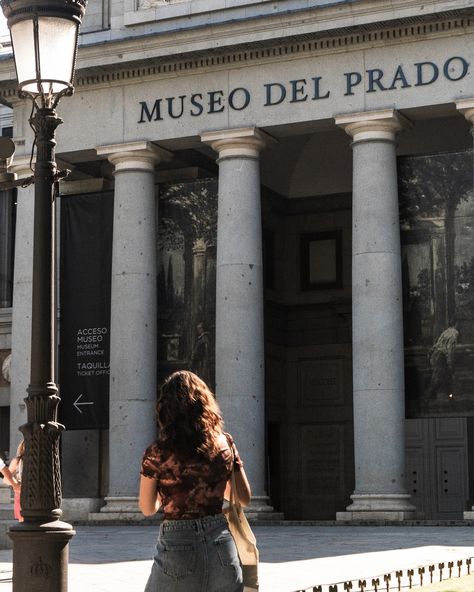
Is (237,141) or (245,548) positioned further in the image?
(237,141)

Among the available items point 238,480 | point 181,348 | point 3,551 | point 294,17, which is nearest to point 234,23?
point 294,17

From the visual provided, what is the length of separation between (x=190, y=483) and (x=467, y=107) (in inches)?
949

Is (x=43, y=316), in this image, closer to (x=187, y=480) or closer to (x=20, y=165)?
(x=187, y=480)

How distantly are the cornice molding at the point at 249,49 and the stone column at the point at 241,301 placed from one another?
1.93 metres

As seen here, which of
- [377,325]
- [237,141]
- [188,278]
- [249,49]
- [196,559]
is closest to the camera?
[196,559]

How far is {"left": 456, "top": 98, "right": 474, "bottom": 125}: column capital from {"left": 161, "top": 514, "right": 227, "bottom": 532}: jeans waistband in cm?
2411

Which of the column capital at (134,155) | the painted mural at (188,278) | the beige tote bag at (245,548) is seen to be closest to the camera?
the beige tote bag at (245,548)

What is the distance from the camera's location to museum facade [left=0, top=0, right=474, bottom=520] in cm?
3027

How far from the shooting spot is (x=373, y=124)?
3070cm

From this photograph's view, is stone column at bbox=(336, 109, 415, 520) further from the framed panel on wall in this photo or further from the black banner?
the framed panel on wall

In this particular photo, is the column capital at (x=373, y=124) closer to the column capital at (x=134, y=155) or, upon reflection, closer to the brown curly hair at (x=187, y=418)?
the column capital at (x=134, y=155)

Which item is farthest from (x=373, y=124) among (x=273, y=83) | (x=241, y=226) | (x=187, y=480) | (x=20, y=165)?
(x=187, y=480)

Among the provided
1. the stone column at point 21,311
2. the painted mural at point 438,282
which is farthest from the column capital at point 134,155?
the painted mural at point 438,282

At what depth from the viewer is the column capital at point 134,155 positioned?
110ft
